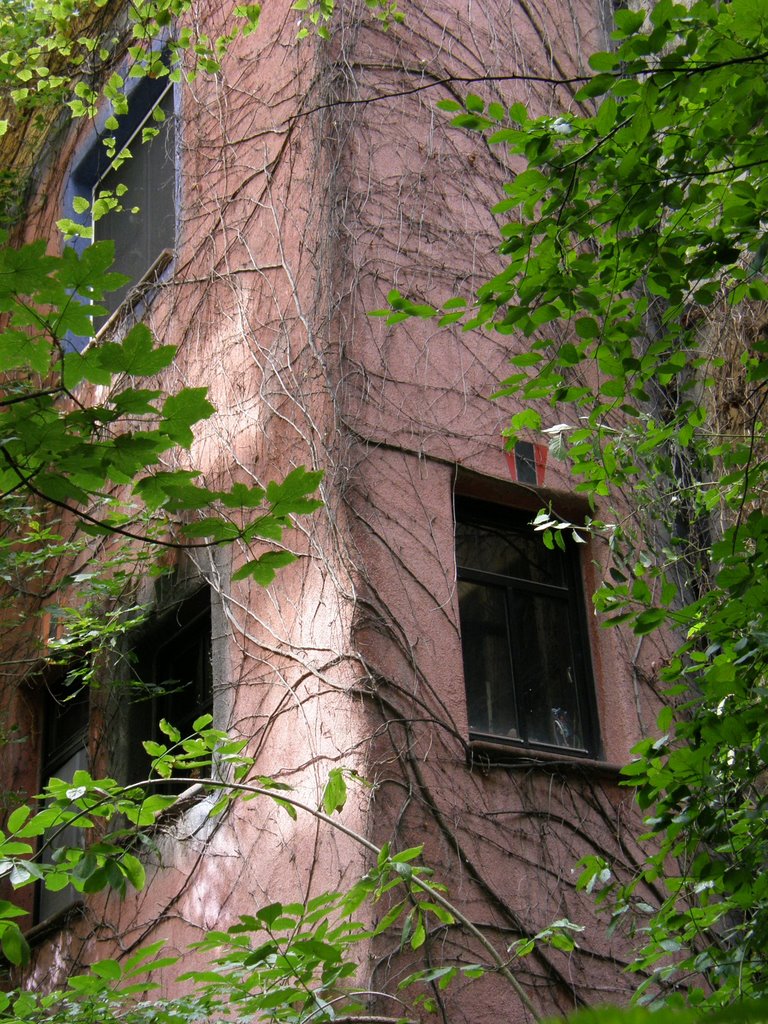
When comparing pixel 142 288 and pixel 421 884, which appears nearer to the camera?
pixel 421 884

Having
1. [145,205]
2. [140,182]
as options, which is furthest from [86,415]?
[140,182]

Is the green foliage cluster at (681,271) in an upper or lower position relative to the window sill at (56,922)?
upper

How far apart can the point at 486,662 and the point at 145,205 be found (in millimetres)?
4434

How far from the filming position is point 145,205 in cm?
Result: 846

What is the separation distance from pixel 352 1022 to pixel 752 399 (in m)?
3.63

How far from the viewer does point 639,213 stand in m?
3.44

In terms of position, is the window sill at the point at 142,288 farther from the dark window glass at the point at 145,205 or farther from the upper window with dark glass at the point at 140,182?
the dark window glass at the point at 145,205

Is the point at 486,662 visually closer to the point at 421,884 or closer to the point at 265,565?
the point at 421,884

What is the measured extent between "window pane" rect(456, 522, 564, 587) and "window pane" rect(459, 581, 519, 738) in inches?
6.1

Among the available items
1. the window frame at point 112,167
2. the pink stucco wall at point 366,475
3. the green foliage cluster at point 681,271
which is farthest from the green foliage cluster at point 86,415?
the window frame at point 112,167

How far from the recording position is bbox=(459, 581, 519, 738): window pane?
577 cm

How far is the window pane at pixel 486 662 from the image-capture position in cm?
577

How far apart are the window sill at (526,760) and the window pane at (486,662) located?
143mm

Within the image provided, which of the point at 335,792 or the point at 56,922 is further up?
the point at 335,792
